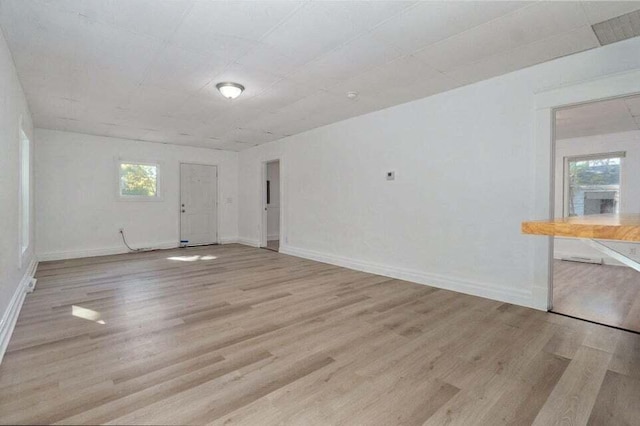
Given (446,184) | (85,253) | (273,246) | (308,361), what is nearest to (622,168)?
(446,184)

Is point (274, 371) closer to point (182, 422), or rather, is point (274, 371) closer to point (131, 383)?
point (182, 422)

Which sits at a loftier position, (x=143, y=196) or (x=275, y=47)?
(x=275, y=47)

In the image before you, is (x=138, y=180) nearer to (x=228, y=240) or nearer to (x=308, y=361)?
(x=228, y=240)

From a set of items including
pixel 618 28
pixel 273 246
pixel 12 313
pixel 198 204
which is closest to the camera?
pixel 618 28

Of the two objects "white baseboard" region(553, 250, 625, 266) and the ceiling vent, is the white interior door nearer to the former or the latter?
the ceiling vent

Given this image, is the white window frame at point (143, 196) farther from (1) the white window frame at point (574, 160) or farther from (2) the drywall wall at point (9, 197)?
(1) the white window frame at point (574, 160)

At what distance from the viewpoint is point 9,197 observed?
9.23 ft

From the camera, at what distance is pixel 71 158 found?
608cm

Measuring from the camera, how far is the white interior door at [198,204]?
7547 millimetres

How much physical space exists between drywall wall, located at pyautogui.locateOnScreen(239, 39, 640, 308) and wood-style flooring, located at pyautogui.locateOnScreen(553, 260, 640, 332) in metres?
0.50

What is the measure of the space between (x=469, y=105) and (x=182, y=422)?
13.4 ft

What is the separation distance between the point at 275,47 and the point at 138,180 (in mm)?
5616

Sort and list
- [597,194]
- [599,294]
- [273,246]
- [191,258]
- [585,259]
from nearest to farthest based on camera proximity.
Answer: [599,294], [585,259], [191,258], [597,194], [273,246]

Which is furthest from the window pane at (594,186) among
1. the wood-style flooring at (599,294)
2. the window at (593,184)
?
the wood-style flooring at (599,294)
